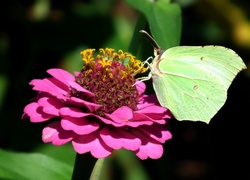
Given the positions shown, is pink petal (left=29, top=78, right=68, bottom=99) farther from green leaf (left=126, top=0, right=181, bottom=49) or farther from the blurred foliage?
the blurred foliage

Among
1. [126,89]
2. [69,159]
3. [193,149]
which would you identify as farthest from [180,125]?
[126,89]

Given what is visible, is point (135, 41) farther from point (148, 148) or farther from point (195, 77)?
point (148, 148)

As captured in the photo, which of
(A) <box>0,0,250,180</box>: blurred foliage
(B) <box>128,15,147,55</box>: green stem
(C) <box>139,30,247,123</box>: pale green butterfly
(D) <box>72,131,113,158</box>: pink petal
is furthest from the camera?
(A) <box>0,0,250,180</box>: blurred foliage

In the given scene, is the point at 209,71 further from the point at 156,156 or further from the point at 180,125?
the point at 180,125

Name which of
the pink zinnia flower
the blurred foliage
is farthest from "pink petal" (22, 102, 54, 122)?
the blurred foliage

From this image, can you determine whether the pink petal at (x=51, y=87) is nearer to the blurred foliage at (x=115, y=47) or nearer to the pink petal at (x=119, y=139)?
the pink petal at (x=119, y=139)

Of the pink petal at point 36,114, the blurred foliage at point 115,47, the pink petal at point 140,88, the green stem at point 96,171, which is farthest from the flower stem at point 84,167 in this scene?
the blurred foliage at point 115,47
